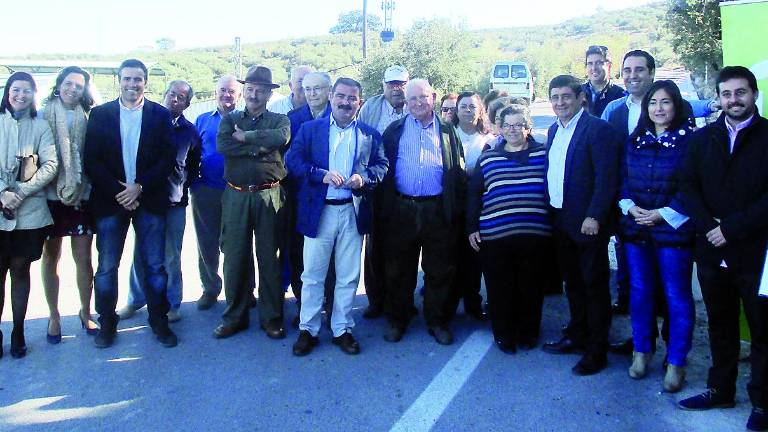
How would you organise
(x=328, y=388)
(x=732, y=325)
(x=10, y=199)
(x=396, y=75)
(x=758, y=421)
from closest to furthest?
(x=758, y=421)
(x=732, y=325)
(x=328, y=388)
(x=10, y=199)
(x=396, y=75)

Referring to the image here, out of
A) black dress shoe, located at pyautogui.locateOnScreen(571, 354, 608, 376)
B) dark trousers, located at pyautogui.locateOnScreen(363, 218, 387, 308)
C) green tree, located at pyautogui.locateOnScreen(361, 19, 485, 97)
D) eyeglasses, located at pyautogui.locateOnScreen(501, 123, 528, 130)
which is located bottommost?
black dress shoe, located at pyautogui.locateOnScreen(571, 354, 608, 376)

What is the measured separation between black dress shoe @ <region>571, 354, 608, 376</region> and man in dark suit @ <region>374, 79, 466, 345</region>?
39.2 inches

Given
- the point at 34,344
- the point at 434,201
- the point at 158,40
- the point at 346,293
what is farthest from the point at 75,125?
the point at 158,40

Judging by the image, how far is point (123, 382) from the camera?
432 cm

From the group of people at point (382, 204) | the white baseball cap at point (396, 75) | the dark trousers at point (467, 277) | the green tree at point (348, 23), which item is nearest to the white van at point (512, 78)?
the white baseball cap at point (396, 75)

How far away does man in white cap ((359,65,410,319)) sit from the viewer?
18.7ft

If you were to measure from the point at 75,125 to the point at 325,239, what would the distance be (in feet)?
6.79

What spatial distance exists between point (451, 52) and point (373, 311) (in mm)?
26583

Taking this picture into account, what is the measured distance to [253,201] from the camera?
5.10 m

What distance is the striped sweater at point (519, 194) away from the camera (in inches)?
185

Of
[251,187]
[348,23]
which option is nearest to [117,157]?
[251,187]

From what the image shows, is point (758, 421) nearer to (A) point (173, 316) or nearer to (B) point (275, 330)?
(B) point (275, 330)

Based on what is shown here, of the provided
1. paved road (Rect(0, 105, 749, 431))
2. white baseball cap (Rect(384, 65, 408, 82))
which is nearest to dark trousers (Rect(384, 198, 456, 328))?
paved road (Rect(0, 105, 749, 431))

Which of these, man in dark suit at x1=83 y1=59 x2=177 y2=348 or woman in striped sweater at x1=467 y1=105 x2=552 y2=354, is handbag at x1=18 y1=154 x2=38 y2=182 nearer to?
man in dark suit at x1=83 y1=59 x2=177 y2=348
